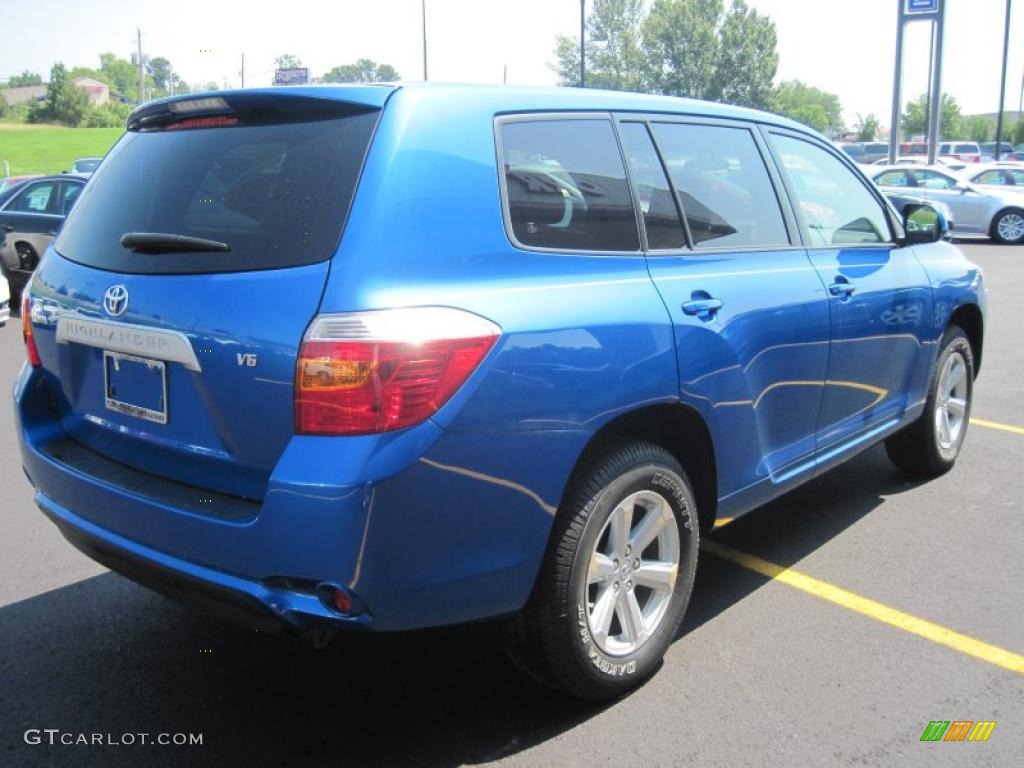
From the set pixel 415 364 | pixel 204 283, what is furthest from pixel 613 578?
pixel 204 283

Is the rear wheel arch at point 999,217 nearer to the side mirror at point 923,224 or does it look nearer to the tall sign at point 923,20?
the tall sign at point 923,20

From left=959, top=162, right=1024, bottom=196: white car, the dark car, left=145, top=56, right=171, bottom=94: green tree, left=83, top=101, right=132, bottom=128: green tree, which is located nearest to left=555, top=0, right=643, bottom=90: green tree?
left=83, top=101, right=132, bottom=128: green tree

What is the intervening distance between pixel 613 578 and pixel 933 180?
20.0 meters

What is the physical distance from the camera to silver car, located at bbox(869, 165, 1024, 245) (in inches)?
782

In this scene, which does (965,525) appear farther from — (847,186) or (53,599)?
(53,599)

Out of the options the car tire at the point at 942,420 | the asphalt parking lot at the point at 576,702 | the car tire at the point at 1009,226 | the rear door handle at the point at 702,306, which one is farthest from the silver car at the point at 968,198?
the rear door handle at the point at 702,306

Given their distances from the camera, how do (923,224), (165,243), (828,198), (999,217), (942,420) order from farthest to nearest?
(999,217)
(942,420)
(923,224)
(828,198)
(165,243)

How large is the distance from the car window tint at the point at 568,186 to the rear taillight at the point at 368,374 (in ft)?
1.82

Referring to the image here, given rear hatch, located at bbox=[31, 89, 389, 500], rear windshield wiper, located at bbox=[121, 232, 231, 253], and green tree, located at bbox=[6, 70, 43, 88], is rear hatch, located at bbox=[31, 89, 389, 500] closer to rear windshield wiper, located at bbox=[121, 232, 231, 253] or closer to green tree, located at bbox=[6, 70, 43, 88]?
rear windshield wiper, located at bbox=[121, 232, 231, 253]

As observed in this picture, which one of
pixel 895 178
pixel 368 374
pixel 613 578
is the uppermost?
pixel 895 178

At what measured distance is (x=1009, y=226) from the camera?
65.6ft

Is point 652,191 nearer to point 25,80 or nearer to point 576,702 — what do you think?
point 576,702

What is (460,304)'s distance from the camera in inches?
95.3

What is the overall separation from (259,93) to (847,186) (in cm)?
294
